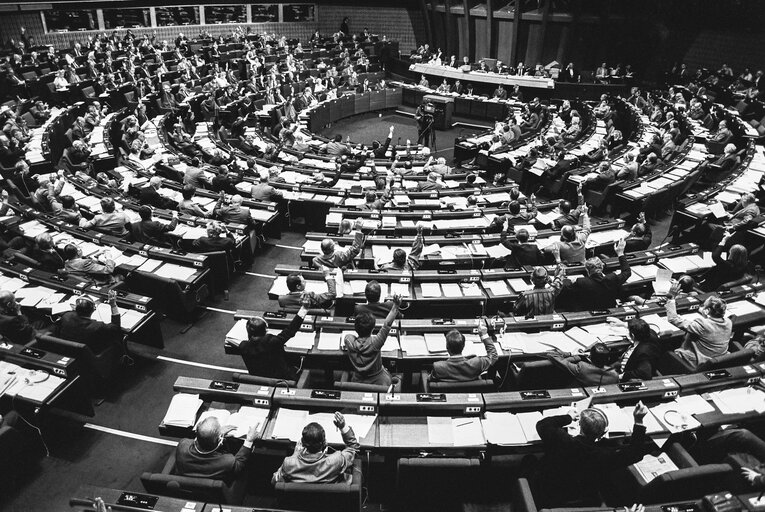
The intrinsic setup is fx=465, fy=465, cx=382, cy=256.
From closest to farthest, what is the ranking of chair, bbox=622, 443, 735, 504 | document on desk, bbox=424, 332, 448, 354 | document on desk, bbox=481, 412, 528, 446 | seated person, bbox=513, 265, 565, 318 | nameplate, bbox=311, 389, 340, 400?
chair, bbox=622, 443, 735, 504 < document on desk, bbox=481, 412, 528, 446 < nameplate, bbox=311, 389, 340, 400 < document on desk, bbox=424, 332, 448, 354 < seated person, bbox=513, 265, 565, 318

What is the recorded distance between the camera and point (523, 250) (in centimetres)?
838

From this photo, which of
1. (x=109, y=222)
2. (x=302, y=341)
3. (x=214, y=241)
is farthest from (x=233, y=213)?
(x=302, y=341)

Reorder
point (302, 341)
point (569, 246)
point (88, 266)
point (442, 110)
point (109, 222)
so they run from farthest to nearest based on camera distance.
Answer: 1. point (442, 110)
2. point (109, 222)
3. point (569, 246)
4. point (88, 266)
5. point (302, 341)

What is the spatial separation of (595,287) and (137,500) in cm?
651

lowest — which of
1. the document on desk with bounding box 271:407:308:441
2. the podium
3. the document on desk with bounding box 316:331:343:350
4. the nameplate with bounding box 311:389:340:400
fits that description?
the document on desk with bounding box 271:407:308:441

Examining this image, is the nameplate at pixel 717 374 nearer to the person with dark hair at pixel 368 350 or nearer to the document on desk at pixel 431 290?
the document on desk at pixel 431 290

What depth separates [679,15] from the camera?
25.7 metres

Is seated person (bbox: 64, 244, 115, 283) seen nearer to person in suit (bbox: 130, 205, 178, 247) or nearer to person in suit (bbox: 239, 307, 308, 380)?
person in suit (bbox: 130, 205, 178, 247)

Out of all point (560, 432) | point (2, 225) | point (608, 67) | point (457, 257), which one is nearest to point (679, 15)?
point (608, 67)

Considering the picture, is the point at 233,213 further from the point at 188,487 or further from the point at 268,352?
the point at 188,487

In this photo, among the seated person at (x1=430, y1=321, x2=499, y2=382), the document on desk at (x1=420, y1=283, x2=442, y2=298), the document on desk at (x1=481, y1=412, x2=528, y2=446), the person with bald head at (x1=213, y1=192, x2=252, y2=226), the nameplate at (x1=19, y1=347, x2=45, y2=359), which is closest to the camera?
the document on desk at (x1=481, y1=412, x2=528, y2=446)

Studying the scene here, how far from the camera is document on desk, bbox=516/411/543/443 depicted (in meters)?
4.80

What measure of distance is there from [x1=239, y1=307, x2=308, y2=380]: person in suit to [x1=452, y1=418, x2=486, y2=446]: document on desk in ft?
7.24

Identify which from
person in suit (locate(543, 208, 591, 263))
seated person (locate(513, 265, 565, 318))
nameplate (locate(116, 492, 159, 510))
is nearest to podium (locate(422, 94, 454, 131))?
person in suit (locate(543, 208, 591, 263))
